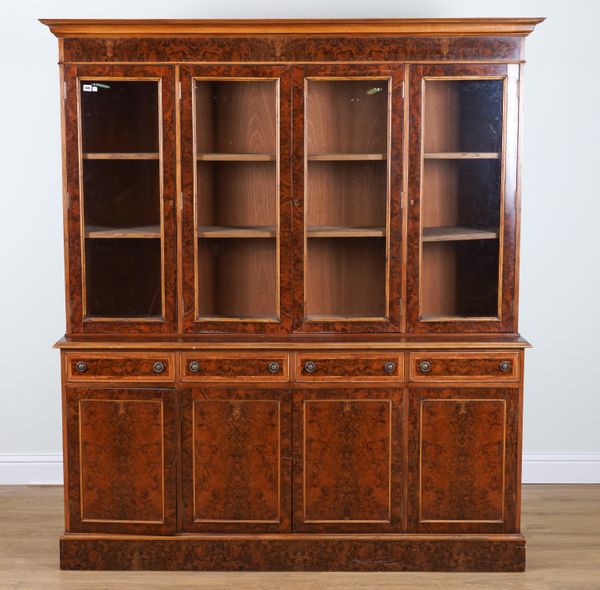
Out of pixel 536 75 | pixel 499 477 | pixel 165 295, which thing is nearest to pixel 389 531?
pixel 499 477

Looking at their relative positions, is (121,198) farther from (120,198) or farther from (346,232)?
(346,232)

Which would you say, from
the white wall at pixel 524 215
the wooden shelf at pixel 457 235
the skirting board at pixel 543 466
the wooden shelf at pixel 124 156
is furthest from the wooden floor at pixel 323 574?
the wooden shelf at pixel 124 156

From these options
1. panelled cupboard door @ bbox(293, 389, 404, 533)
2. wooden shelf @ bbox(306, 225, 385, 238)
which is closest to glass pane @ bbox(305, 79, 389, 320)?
wooden shelf @ bbox(306, 225, 385, 238)

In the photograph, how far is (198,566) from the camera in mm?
3328

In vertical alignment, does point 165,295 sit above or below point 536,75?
below

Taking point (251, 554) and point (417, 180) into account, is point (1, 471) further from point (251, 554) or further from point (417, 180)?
point (417, 180)

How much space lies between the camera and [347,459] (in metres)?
3.29

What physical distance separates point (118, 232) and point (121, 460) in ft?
2.77

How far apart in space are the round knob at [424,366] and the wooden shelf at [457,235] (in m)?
0.45

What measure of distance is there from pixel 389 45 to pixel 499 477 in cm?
163

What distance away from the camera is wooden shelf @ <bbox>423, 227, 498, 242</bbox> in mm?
3293

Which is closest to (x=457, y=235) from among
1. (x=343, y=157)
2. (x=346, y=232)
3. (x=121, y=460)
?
(x=346, y=232)

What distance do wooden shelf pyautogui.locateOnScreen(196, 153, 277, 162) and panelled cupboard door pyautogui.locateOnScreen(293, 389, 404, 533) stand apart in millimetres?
872

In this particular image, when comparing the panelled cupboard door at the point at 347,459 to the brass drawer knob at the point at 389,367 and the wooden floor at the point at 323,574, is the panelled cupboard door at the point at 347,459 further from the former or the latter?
the wooden floor at the point at 323,574
